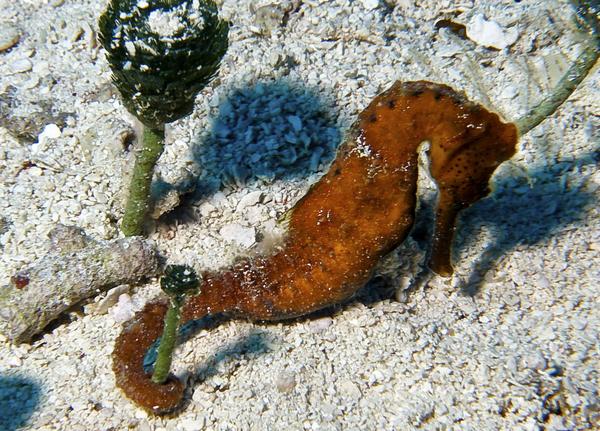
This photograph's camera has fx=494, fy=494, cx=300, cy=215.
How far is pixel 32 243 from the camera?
3.30 metres

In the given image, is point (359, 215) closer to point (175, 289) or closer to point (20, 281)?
point (175, 289)

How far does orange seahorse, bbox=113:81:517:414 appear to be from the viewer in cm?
259

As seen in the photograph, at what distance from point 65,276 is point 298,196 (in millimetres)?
1575

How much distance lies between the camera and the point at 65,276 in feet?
9.68

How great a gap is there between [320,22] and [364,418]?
10.4 feet

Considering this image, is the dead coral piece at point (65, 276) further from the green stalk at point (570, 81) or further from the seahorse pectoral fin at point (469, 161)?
the green stalk at point (570, 81)

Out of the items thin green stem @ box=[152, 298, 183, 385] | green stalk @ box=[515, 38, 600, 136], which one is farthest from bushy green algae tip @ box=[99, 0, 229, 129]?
green stalk @ box=[515, 38, 600, 136]

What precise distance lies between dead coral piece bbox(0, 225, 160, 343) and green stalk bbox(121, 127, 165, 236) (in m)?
0.12

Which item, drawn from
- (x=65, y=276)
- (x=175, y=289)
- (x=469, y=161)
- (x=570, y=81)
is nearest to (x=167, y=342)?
(x=175, y=289)

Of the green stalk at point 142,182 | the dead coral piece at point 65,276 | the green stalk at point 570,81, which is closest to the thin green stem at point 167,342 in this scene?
the dead coral piece at point 65,276

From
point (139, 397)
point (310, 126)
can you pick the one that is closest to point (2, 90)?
point (310, 126)

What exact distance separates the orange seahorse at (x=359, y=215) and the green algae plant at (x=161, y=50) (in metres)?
0.88

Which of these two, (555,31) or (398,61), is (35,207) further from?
(555,31)

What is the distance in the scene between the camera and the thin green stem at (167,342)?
7.40ft
